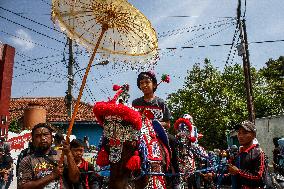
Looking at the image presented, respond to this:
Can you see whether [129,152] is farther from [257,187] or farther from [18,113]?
[18,113]

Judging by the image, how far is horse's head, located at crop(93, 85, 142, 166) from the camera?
405cm

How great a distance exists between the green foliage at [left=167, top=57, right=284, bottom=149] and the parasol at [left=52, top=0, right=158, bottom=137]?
1224 inches

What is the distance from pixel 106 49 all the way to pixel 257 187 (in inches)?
121

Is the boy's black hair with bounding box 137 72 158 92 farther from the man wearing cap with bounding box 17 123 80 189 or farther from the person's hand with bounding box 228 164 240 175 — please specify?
the person's hand with bounding box 228 164 240 175

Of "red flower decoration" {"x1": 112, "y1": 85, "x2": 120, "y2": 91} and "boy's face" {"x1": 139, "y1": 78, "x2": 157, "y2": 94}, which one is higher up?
"boy's face" {"x1": 139, "y1": 78, "x2": 157, "y2": 94}

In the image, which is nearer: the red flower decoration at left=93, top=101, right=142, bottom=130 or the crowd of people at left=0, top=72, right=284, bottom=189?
the red flower decoration at left=93, top=101, right=142, bottom=130

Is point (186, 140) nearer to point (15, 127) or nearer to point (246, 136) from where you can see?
point (246, 136)

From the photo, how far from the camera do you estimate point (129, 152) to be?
4.17 metres

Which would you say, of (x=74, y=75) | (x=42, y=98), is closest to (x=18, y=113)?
(x=42, y=98)

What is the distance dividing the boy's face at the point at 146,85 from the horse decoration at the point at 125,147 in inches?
39.8

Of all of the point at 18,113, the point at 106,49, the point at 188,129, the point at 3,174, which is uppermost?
the point at 18,113

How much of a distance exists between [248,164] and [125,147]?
7.53 ft

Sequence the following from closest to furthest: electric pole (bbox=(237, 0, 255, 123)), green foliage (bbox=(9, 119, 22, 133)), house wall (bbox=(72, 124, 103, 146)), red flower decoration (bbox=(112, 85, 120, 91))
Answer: red flower decoration (bbox=(112, 85, 120, 91)), electric pole (bbox=(237, 0, 255, 123)), green foliage (bbox=(9, 119, 22, 133)), house wall (bbox=(72, 124, 103, 146))

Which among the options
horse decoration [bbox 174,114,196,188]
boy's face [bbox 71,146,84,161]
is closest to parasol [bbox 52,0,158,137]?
boy's face [bbox 71,146,84,161]
